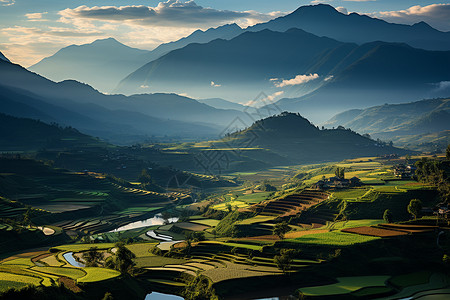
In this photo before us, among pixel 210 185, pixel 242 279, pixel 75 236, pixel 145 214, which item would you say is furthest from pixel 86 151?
pixel 242 279

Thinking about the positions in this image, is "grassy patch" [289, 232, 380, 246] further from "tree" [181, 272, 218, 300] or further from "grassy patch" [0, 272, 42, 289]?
"grassy patch" [0, 272, 42, 289]

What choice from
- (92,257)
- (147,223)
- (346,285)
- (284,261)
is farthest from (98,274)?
(147,223)

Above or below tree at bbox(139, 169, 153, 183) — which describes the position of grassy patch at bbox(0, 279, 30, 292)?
above

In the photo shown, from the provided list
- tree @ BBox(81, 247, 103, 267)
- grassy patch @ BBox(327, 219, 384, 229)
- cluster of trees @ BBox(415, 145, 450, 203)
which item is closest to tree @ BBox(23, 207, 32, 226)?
tree @ BBox(81, 247, 103, 267)

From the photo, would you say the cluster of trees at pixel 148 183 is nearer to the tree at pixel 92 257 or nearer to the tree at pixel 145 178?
the tree at pixel 145 178

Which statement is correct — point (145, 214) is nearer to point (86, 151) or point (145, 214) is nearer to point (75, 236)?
point (75, 236)
